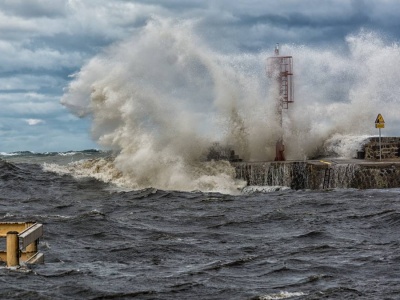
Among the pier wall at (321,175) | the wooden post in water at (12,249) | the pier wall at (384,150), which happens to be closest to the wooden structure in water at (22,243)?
the wooden post in water at (12,249)

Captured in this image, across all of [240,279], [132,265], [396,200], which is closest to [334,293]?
[240,279]

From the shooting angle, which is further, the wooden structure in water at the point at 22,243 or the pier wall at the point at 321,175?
the pier wall at the point at 321,175

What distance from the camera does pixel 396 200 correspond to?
65.4 ft

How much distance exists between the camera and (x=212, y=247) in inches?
505

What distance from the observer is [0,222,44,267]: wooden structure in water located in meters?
9.27

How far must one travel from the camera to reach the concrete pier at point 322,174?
25.5m

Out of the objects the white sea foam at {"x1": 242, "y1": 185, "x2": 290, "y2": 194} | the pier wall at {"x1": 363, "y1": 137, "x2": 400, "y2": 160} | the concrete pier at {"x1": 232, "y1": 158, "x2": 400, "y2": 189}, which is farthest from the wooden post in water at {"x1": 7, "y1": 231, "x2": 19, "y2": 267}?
the pier wall at {"x1": 363, "y1": 137, "x2": 400, "y2": 160}

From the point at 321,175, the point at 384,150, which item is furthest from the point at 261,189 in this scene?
the point at 384,150

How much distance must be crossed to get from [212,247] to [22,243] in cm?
453

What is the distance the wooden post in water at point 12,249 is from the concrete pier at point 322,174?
59.2 feet

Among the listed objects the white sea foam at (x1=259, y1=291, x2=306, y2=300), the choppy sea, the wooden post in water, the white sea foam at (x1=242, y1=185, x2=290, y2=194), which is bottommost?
the white sea foam at (x1=259, y1=291, x2=306, y2=300)

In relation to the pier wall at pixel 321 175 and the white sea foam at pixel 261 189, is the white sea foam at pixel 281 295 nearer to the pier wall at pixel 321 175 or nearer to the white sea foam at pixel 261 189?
the white sea foam at pixel 261 189

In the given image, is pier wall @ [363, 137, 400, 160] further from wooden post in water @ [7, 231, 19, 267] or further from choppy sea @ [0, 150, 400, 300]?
wooden post in water @ [7, 231, 19, 267]

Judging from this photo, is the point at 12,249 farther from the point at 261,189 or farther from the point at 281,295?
the point at 261,189
